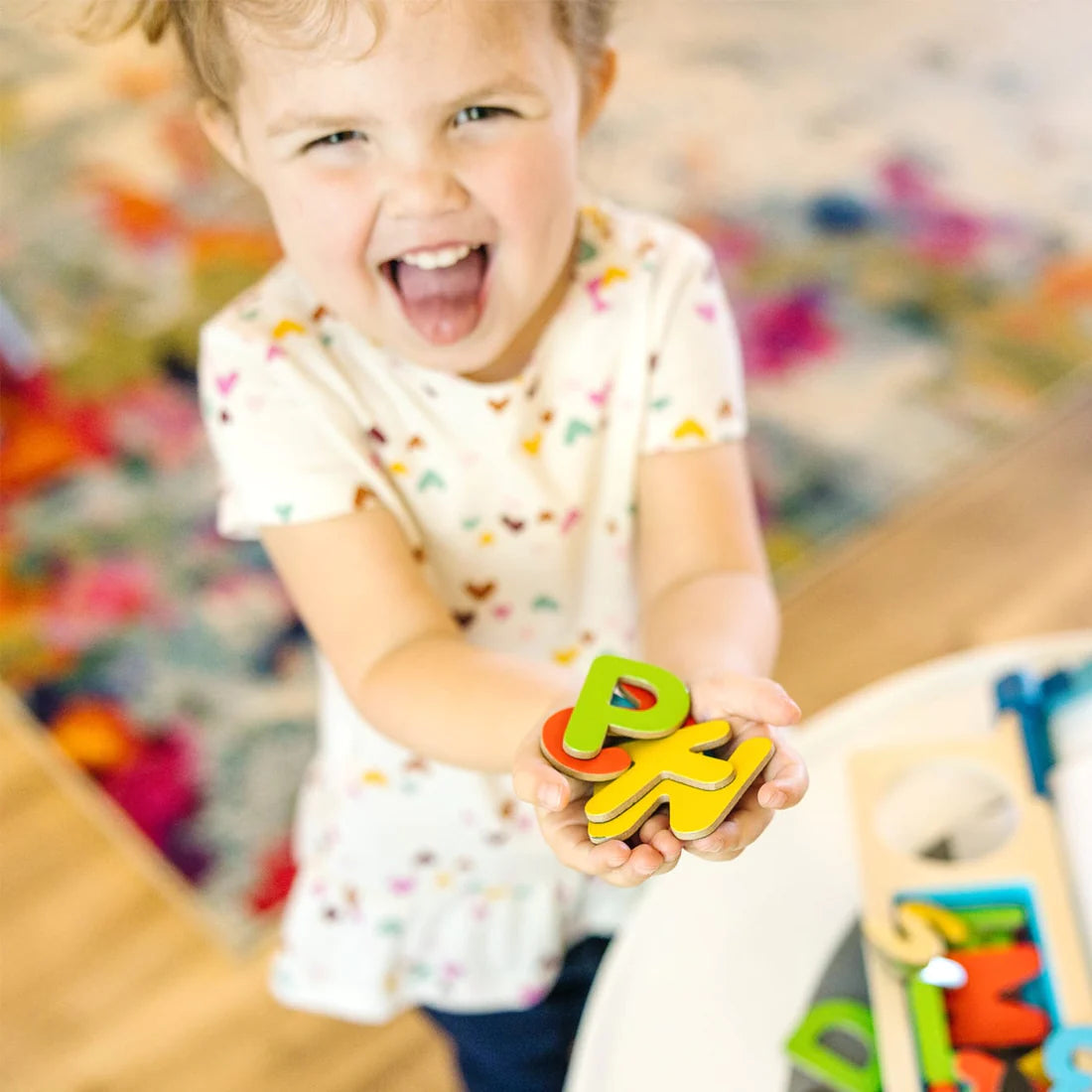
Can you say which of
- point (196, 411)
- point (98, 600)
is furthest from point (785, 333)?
point (98, 600)

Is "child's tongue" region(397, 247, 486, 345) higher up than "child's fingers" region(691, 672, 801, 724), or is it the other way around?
"child's tongue" region(397, 247, 486, 345)

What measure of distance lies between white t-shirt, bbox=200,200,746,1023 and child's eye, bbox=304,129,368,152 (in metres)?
0.13

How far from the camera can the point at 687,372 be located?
2.22 feet

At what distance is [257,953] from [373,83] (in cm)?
87

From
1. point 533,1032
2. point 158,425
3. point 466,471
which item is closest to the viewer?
point 466,471

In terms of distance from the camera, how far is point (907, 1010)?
0.58 metres

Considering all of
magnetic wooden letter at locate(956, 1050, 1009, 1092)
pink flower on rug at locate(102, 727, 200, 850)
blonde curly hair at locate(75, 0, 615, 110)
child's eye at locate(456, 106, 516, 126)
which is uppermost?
blonde curly hair at locate(75, 0, 615, 110)

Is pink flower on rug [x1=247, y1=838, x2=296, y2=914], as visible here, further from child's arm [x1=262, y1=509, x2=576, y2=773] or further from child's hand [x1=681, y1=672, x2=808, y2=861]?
child's hand [x1=681, y1=672, x2=808, y2=861]

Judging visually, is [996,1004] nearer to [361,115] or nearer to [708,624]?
[708,624]

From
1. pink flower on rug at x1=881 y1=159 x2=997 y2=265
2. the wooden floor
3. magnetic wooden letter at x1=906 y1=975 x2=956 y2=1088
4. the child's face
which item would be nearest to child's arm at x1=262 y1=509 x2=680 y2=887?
the child's face

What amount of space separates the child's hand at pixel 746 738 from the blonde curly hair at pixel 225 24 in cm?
29

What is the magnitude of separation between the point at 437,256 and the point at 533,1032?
511 millimetres

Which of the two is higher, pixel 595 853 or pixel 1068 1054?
pixel 595 853

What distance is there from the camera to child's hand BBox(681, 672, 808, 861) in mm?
446
